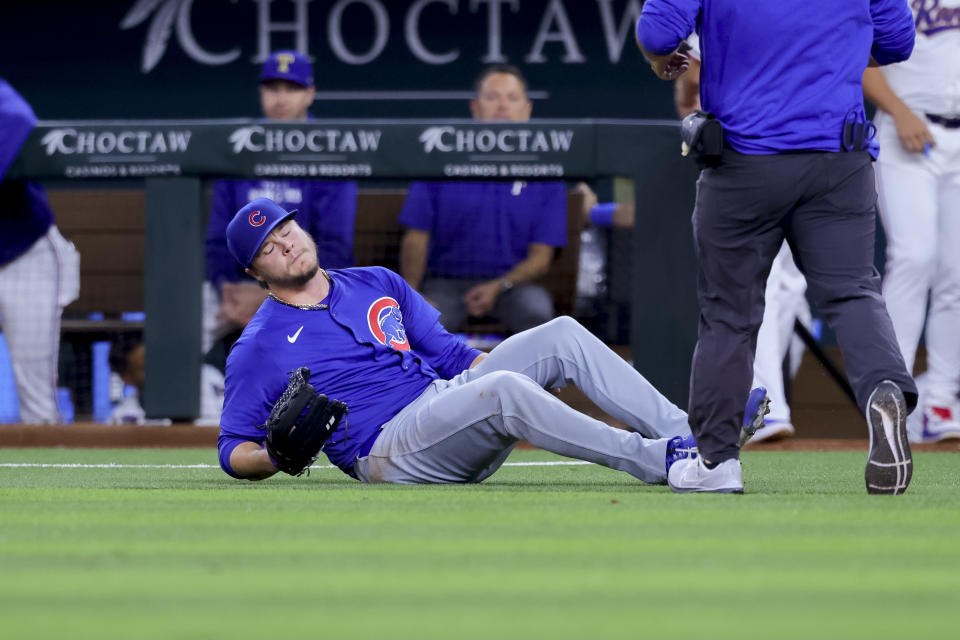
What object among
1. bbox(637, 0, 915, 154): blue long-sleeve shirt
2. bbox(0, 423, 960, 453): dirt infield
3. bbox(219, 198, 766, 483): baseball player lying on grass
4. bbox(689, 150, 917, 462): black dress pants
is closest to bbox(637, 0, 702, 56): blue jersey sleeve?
bbox(637, 0, 915, 154): blue long-sleeve shirt

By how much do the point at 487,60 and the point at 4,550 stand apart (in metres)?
8.64

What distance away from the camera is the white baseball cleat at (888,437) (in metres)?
3.92

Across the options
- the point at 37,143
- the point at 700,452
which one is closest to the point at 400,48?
the point at 37,143

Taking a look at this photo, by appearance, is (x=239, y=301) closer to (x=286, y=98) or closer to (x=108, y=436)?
(x=108, y=436)

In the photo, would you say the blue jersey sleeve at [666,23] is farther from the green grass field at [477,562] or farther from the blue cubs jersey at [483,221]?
the blue cubs jersey at [483,221]

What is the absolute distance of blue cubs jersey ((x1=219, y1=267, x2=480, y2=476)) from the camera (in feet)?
15.2

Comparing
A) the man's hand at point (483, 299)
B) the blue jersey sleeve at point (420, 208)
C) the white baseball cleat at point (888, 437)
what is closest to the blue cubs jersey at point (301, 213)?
the blue jersey sleeve at point (420, 208)

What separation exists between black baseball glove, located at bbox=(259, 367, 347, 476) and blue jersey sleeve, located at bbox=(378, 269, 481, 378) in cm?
68

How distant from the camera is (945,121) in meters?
7.00

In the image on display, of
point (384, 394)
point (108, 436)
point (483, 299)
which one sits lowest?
point (108, 436)

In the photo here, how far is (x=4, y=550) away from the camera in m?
2.89

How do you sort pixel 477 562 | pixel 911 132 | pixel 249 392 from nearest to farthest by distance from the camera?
pixel 477 562 < pixel 249 392 < pixel 911 132

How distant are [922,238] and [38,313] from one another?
4.20 metres

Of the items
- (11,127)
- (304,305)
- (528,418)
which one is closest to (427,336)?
(304,305)
